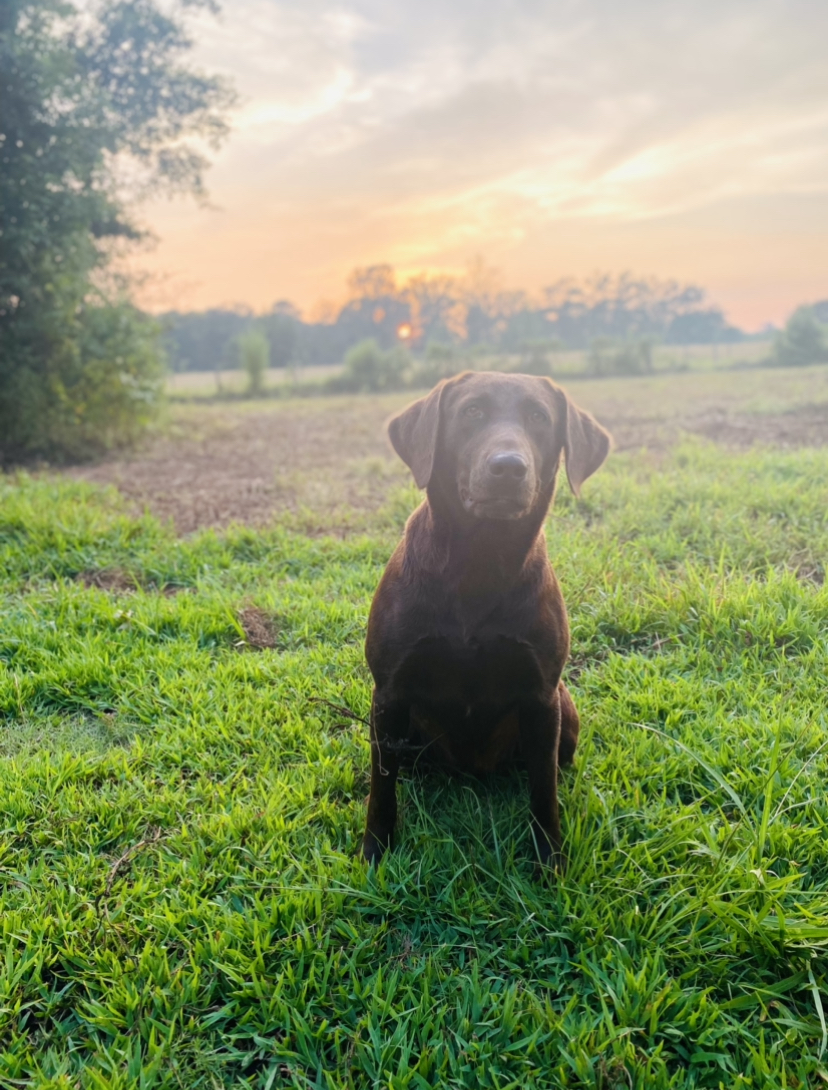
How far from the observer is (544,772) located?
2.09 m

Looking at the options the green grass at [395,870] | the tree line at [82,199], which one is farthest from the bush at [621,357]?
the green grass at [395,870]

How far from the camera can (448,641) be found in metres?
1.99

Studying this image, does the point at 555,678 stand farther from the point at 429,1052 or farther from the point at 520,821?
the point at 429,1052

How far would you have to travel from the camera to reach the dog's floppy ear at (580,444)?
2.42 meters

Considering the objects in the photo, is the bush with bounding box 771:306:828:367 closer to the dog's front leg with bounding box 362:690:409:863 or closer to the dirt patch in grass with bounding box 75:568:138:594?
the dirt patch in grass with bounding box 75:568:138:594

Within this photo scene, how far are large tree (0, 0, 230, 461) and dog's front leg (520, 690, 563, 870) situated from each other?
9.51 m

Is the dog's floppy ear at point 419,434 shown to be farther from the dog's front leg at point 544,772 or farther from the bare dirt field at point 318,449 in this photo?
the bare dirt field at point 318,449

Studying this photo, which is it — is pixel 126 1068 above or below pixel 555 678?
below

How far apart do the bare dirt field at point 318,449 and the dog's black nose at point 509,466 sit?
12.4ft

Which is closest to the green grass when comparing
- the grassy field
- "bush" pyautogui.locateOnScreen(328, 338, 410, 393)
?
the grassy field

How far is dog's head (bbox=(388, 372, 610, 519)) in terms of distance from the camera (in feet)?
6.61

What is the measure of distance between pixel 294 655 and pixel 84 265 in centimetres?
906

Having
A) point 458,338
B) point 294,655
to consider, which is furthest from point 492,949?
point 458,338

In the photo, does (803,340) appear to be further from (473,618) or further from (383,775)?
(383,775)
